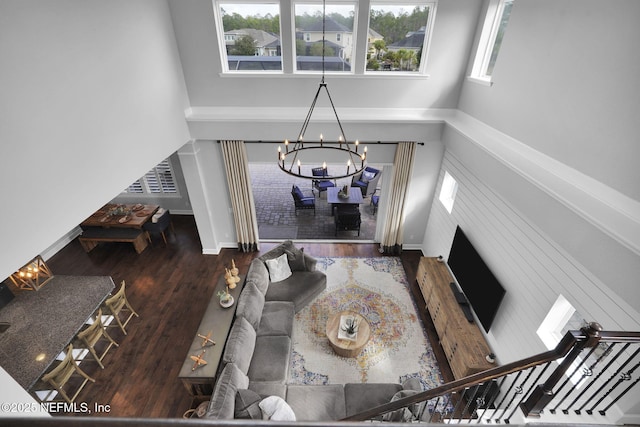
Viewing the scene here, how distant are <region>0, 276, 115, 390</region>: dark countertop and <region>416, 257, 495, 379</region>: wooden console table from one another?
532cm

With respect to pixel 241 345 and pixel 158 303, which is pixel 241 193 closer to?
pixel 158 303

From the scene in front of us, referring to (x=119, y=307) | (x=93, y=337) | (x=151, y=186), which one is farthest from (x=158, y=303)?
(x=151, y=186)

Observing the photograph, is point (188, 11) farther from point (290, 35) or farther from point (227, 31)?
point (290, 35)

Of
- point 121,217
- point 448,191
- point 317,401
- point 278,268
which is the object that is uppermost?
point 448,191

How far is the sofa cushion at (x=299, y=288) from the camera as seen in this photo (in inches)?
212

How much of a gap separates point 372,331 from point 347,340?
0.70m

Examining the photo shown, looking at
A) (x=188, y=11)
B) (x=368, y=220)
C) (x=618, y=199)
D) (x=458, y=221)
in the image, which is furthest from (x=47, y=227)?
(x=368, y=220)

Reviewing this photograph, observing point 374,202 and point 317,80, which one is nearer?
point 317,80

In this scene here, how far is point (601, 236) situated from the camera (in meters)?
2.48

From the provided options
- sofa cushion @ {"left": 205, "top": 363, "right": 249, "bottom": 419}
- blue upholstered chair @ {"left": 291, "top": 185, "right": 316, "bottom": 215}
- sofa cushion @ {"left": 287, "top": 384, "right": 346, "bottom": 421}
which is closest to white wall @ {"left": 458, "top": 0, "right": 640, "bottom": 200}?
sofa cushion @ {"left": 287, "top": 384, "right": 346, "bottom": 421}

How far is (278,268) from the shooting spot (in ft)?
18.5

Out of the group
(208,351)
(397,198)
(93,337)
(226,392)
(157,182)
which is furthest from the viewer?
(157,182)

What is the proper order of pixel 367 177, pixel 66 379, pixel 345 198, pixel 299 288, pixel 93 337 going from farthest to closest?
1. pixel 367 177
2. pixel 345 198
3. pixel 299 288
4. pixel 93 337
5. pixel 66 379

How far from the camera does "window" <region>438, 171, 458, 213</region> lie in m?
5.83
